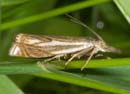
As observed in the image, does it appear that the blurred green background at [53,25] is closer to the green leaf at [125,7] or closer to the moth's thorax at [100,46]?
the moth's thorax at [100,46]

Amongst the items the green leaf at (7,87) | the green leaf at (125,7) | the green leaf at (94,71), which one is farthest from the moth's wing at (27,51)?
the green leaf at (125,7)

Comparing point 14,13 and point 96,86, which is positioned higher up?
point 14,13

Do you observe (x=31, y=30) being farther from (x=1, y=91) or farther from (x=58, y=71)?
(x=58, y=71)

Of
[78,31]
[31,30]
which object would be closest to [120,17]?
[78,31]

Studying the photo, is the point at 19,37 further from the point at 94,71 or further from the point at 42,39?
the point at 94,71

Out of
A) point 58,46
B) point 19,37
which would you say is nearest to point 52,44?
point 58,46

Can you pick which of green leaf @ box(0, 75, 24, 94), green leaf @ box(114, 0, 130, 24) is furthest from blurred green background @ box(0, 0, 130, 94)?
green leaf @ box(114, 0, 130, 24)

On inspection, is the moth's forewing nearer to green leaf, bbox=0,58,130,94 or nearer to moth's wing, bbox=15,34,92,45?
moth's wing, bbox=15,34,92,45
